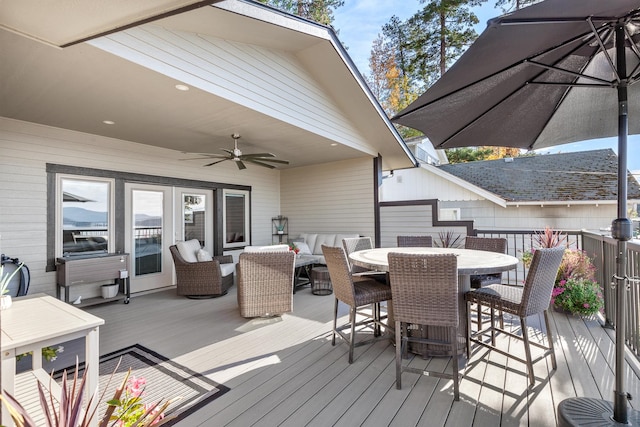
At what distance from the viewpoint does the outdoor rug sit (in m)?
2.25

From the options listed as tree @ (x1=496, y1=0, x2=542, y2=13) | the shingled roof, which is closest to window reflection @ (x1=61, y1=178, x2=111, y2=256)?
the shingled roof

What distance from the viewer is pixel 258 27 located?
149 inches

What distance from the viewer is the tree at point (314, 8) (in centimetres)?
1091

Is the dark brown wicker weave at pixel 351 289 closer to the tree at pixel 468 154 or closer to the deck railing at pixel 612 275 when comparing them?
the deck railing at pixel 612 275

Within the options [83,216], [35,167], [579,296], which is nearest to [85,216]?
[83,216]

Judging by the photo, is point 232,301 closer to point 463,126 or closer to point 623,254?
point 463,126

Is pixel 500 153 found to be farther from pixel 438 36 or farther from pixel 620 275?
pixel 620 275

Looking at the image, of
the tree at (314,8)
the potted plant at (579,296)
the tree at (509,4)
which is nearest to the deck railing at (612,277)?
the potted plant at (579,296)

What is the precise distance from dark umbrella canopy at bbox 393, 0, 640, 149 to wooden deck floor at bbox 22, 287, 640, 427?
2098 mm

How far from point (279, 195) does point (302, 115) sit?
13.2 ft

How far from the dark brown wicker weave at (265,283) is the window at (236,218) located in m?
3.64

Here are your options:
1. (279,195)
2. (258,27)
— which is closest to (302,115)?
(258,27)

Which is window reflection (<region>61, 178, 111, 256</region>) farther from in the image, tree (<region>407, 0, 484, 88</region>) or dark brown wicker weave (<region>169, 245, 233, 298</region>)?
tree (<region>407, 0, 484, 88</region>)

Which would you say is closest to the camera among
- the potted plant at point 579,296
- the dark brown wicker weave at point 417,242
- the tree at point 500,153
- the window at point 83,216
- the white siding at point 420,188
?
the potted plant at point 579,296
